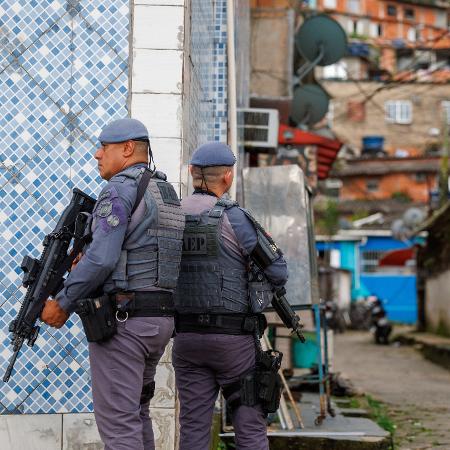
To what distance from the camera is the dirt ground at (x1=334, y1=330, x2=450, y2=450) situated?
8.07 metres

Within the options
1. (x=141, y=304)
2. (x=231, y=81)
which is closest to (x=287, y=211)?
(x=231, y=81)

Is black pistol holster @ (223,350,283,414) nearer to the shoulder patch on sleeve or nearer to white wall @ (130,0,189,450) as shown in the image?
the shoulder patch on sleeve

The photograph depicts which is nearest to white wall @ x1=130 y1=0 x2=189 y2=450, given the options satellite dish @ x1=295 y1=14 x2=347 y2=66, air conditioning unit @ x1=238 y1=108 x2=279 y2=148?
air conditioning unit @ x1=238 y1=108 x2=279 y2=148

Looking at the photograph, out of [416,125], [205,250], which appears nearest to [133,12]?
[205,250]

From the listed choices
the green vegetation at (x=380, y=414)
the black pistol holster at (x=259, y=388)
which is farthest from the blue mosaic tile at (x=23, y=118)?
the green vegetation at (x=380, y=414)

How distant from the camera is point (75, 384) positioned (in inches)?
202

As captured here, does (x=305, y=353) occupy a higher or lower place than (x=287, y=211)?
lower

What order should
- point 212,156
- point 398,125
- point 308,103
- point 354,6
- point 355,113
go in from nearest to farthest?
point 212,156
point 308,103
point 355,113
point 398,125
point 354,6

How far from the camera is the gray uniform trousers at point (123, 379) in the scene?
3957 mm

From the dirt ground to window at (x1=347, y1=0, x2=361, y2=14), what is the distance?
4748cm

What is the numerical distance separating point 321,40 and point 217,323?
10.7 meters

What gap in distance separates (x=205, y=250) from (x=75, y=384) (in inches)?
48.6

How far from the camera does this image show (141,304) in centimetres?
405

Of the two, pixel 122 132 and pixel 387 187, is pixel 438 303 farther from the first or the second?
pixel 387 187
